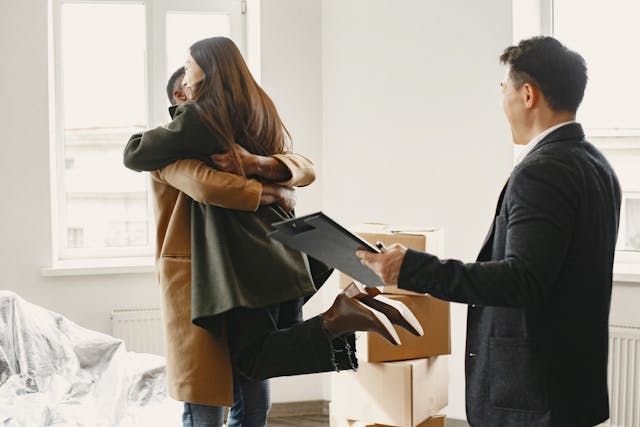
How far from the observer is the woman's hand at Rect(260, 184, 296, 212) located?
2.02 metres

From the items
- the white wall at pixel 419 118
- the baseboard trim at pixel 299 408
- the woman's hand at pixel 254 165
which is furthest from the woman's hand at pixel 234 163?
the baseboard trim at pixel 299 408

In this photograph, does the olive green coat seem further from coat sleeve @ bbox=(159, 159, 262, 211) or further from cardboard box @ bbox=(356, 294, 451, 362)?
cardboard box @ bbox=(356, 294, 451, 362)

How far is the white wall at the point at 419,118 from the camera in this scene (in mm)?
3545

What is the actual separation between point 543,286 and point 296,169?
0.81 m

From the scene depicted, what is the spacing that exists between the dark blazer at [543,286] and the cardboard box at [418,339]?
1.09 meters

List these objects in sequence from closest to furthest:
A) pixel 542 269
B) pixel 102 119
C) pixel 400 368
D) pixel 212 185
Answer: pixel 542 269, pixel 212 185, pixel 400 368, pixel 102 119

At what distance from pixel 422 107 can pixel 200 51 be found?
1843 mm

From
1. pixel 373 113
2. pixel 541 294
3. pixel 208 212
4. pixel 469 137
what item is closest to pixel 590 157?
pixel 541 294

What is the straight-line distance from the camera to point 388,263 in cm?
156

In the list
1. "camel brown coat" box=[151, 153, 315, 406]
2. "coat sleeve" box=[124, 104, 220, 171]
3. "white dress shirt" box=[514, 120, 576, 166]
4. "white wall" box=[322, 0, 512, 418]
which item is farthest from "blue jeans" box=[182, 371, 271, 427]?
"white wall" box=[322, 0, 512, 418]

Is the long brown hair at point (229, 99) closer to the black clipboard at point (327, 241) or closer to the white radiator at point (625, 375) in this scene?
the black clipboard at point (327, 241)

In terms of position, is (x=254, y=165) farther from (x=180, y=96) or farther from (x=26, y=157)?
(x=26, y=157)

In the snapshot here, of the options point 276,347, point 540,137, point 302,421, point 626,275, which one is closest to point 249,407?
point 276,347

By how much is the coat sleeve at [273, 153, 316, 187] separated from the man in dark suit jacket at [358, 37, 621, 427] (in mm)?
521
